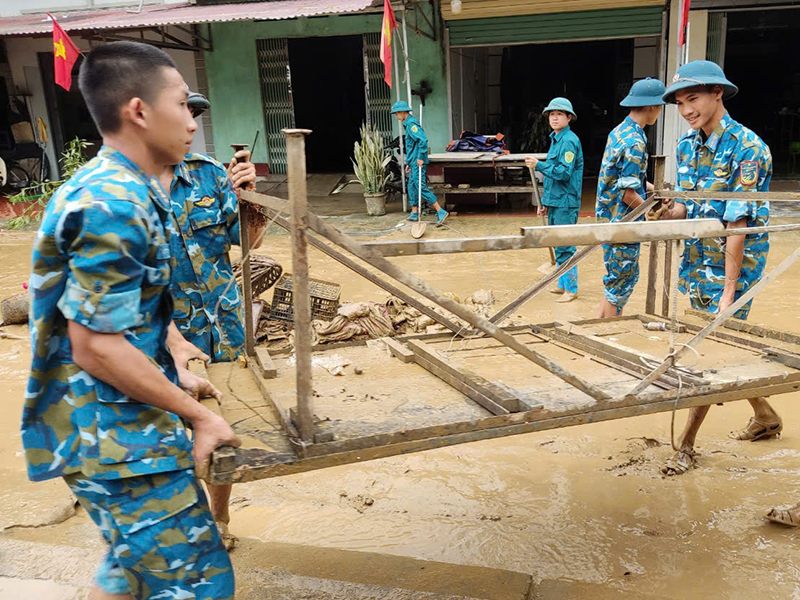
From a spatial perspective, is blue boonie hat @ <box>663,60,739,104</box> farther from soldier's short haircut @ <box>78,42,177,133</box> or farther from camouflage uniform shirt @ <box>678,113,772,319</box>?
soldier's short haircut @ <box>78,42,177,133</box>

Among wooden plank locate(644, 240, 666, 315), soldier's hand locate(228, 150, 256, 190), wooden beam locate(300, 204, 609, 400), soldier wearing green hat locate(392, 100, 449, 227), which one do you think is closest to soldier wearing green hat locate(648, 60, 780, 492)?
wooden plank locate(644, 240, 666, 315)

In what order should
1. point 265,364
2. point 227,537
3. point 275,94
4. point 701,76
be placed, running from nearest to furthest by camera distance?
point 265,364 < point 227,537 < point 701,76 < point 275,94

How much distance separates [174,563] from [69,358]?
523 millimetres

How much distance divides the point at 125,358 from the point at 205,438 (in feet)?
0.93

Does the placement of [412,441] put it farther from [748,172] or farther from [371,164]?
[371,164]

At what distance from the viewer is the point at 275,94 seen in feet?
38.7

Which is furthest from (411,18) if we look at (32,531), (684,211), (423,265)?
(32,531)

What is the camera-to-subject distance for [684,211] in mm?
3506

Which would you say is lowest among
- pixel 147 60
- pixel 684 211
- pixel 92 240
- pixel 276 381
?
pixel 276 381

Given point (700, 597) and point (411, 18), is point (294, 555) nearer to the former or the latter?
point (700, 597)

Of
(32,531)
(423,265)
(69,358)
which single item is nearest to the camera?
(69,358)

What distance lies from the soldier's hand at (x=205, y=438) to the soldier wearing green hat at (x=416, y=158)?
7.71 m

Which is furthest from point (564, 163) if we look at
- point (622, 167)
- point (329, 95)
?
point (329, 95)

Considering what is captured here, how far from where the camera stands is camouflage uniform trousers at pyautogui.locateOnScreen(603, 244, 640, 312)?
4.46 m
